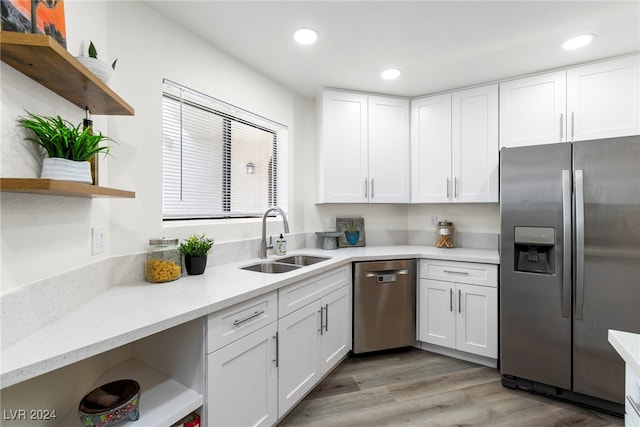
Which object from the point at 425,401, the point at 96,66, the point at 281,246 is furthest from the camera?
the point at 281,246

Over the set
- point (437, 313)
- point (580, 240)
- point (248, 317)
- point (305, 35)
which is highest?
point (305, 35)

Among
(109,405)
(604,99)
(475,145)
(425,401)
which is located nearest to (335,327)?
(425,401)

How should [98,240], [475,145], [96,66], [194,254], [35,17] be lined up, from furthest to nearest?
[475,145]
[194,254]
[98,240]
[96,66]
[35,17]

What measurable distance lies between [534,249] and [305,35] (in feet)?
7.26

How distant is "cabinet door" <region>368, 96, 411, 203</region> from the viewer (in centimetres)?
296

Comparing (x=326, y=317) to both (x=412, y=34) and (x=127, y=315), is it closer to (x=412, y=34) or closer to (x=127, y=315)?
(x=127, y=315)

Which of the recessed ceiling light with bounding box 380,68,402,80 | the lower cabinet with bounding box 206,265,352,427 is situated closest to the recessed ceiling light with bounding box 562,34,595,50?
the recessed ceiling light with bounding box 380,68,402,80

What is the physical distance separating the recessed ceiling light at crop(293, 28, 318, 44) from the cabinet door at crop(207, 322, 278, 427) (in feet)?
6.02

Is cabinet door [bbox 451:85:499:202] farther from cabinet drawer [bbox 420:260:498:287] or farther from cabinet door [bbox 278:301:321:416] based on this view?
cabinet door [bbox 278:301:321:416]

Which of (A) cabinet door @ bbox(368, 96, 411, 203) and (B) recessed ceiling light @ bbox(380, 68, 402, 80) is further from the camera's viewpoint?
(A) cabinet door @ bbox(368, 96, 411, 203)

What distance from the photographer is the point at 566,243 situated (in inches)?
76.9

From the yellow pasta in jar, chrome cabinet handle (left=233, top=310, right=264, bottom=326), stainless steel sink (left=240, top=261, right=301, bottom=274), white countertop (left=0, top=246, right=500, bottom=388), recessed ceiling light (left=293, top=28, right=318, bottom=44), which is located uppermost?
recessed ceiling light (left=293, top=28, right=318, bottom=44)

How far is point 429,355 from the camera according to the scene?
2.66 metres

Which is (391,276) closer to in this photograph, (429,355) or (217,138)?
(429,355)
